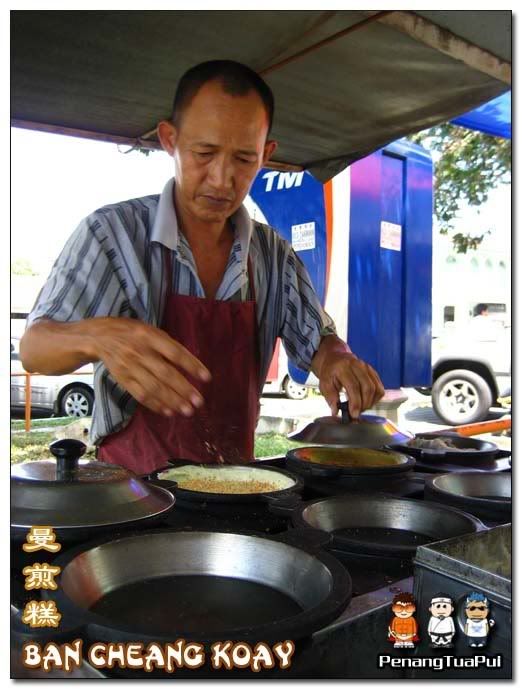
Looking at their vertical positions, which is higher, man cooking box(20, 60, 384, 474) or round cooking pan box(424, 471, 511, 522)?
man cooking box(20, 60, 384, 474)

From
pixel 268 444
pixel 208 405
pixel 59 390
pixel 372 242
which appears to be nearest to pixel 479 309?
pixel 208 405

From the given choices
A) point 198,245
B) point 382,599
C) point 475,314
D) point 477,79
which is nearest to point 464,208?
point 475,314

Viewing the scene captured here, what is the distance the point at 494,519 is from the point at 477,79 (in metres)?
1.19

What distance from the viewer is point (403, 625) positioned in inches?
25.8

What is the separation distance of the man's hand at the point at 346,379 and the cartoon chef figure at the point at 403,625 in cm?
84

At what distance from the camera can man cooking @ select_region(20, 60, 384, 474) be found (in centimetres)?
135

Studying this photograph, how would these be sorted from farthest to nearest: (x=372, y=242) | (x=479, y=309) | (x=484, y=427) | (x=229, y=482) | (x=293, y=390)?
(x=372, y=242) < (x=484, y=427) < (x=293, y=390) < (x=229, y=482) < (x=479, y=309)

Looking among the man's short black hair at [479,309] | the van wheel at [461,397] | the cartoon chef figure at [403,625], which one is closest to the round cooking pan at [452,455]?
the van wheel at [461,397]

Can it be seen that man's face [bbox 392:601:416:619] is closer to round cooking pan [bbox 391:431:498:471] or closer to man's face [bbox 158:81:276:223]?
round cooking pan [bbox 391:431:498:471]

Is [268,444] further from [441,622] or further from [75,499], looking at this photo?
[441,622]

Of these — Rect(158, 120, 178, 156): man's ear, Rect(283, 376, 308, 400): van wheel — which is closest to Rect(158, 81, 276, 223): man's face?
Rect(158, 120, 178, 156): man's ear

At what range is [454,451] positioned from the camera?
1.53m

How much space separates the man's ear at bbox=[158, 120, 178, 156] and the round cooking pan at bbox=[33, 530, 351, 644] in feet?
3.34

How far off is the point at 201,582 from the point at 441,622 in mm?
318
